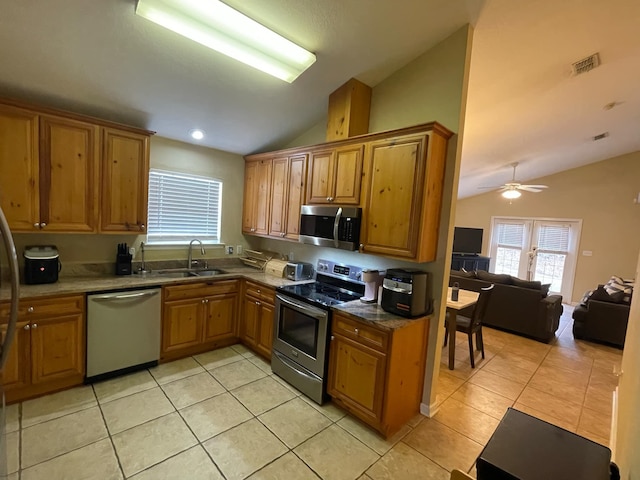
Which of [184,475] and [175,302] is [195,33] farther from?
[184,475]

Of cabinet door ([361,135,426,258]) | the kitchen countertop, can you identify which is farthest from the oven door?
cabinet door ([361,135,426,258])

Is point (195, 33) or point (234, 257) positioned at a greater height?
point (195, 33)

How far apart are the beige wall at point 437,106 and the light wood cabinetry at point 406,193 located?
84 mm

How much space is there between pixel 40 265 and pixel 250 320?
6.42ft

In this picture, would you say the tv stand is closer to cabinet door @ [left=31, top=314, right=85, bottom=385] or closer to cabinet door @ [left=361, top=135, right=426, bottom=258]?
cabinet door @ [left=361, top=135, right=426, bottom=258]

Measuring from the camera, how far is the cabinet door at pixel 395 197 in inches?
89.3

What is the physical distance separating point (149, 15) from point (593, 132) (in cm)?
609

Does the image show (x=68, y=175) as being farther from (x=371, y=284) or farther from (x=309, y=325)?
(x=371, y=284)

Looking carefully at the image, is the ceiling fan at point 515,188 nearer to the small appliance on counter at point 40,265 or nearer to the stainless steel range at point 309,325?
the stainless steel range at point 309,325

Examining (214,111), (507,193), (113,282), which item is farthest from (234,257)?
(507,193)

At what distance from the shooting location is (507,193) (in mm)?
5715

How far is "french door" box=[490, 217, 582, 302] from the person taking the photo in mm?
7102

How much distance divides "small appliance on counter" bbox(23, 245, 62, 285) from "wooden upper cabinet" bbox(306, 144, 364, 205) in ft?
A: 7.72

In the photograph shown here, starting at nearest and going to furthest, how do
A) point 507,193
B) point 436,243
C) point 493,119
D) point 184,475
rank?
point 184,475, point 436,243, point 493,119, point 507,193
